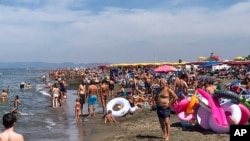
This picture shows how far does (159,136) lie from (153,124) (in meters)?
2.34

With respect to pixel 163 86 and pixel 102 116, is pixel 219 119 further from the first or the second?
pixel 102 116

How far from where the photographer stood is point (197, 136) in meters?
Result: 8.97

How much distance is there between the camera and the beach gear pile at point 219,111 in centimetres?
881

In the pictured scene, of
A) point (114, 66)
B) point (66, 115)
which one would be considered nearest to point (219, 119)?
point (66, 115)

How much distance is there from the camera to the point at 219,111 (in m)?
8.95

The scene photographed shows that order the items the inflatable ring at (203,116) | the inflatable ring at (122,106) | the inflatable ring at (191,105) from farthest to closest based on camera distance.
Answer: the inflatable ring at (122,106)
the inflatable ring at (191,105)
the inflatable ring at (203,116)

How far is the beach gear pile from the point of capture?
8812mm

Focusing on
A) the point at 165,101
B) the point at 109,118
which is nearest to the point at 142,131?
the point at 165,101

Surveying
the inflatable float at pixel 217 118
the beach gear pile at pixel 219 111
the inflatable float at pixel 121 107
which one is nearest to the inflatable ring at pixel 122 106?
the inflatable float at pixel 121 107

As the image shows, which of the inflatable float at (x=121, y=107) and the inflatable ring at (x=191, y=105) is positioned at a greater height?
the inflatable ring at (x=191, y=105)

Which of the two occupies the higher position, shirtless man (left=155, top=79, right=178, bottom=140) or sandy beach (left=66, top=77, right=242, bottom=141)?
shirtless man (left=155, top=79, right=178, bottom=140)

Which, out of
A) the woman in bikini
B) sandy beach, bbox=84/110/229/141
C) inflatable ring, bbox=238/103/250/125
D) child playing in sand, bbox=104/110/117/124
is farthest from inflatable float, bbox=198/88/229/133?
the woman in bikini

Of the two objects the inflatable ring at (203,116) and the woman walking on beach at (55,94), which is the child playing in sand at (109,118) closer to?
the inflatable ring at (203,116)

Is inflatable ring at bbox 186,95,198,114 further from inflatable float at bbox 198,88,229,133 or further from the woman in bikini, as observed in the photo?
the woman in bikini
